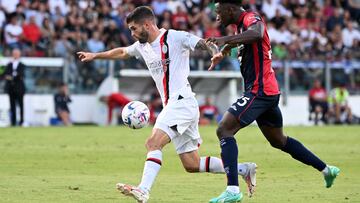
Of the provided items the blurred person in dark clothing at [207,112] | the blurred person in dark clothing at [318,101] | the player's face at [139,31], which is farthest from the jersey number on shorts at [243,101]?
the blurred person in dark clothing at [318,101]

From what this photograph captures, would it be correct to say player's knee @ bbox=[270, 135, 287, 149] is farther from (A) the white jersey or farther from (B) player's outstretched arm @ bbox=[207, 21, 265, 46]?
(B) player's outstretched arm @ bbox=[207, 21, 265, 46]

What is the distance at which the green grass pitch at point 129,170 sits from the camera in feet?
37.3

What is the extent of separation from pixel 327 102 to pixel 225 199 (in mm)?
25653

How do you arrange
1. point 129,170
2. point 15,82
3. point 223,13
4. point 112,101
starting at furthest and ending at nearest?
1. point 112,101
2. point 15,82
3. point 129,170
4. point 223,13

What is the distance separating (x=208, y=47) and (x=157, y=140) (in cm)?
127

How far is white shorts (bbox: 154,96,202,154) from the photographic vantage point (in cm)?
1045

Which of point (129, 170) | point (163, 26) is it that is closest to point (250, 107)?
point (129, 170)

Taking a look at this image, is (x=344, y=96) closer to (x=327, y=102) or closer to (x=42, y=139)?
(x=327, y=102)

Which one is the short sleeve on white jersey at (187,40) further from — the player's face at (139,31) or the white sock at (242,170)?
the white sock at (242,170)

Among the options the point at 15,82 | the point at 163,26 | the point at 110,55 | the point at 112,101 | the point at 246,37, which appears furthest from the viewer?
the point at 112,101

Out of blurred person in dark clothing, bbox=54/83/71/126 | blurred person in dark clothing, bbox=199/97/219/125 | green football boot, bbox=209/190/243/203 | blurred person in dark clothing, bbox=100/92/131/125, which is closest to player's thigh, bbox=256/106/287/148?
green football boot, bbox=209/190/243/203

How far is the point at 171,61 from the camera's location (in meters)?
10.7

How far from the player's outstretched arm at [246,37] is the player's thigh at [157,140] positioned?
3.98 ft

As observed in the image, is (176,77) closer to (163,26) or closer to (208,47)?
(208,47)
